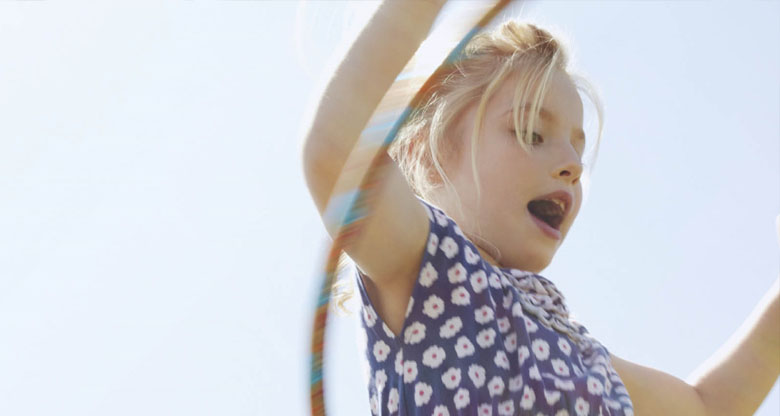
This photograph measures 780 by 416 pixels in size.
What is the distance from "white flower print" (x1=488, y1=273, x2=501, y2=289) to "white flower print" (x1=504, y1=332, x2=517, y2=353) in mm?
55

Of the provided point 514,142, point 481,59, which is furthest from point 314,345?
point 481,59

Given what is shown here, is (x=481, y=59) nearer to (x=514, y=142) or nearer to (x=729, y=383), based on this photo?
(x=514, y=142)

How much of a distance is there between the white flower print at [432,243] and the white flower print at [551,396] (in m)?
0.17

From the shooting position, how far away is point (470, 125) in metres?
1.13

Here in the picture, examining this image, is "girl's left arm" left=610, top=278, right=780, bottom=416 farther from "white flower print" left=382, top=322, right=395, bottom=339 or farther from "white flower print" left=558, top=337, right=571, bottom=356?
"white flower print" left=382, top=322, right=395, bottom=339

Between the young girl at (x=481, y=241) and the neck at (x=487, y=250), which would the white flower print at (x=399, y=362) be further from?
the neck at (x=487, y=250)

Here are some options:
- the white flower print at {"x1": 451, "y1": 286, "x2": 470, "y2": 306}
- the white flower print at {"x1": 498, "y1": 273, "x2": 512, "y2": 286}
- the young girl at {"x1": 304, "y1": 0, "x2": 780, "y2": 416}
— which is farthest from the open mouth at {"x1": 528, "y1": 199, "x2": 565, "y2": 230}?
the white flower print at {"x1": 451, "y1": 286, "x2": 470, "y2": 306}

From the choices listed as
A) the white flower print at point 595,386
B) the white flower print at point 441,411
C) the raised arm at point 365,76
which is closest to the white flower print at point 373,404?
the white flower print at point 441,411

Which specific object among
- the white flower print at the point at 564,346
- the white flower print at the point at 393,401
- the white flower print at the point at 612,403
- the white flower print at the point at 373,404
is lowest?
the white flower print at the point at 373,404

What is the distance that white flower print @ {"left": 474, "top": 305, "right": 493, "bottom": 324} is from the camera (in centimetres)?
89

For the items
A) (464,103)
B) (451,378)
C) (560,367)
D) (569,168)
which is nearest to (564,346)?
(560,367)

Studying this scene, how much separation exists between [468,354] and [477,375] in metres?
0.02

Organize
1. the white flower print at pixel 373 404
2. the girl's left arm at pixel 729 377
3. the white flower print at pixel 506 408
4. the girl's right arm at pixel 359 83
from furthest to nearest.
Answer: the girl's left arm at pixel 729 377 < the white flower print at pixel 373 404 < the white flower print at pixel 506 408 < the girl's right arm at pixel 359 83

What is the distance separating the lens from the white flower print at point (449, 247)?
35.4 inches
